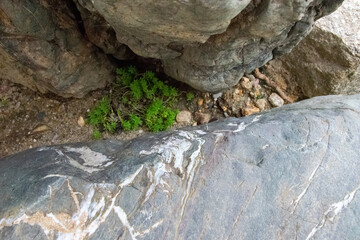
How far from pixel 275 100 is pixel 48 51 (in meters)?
2.50

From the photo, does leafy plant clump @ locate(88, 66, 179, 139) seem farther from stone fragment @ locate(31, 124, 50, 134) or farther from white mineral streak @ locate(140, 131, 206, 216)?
white mineral streak @ locate(140, 131, 206, 216)

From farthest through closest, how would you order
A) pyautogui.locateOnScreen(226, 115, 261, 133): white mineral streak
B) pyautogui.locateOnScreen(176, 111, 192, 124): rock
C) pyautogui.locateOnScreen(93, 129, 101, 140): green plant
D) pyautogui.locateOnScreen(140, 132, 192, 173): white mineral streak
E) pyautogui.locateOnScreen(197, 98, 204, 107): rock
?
1. pyautogui.locateOnScreen(197, 98, 204, 107): rock
2. pyautogui.locateOnScreen(176, 111, 192, 124): rock
3. pyautogui.locateOnScreen(93, 129, 101, 140): green plant
4. pyautogui.locateOnScreen(226, 115, 261, 133): white mineral streak
5. pyautogui.locateOnScreen(140, 132, 192, 173): white mineral streak

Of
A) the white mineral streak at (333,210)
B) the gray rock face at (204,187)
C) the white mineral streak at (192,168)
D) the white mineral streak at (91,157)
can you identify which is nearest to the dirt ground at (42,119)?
the white mineral streak at (91,157)

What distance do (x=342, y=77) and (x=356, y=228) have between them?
6.94ft

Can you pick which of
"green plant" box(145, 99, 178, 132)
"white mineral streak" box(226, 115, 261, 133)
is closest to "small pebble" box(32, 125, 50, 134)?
"green plant" box(145, 99, 178, 132)

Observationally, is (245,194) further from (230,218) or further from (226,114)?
(226,114)

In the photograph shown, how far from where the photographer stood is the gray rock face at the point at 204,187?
1.65 metres

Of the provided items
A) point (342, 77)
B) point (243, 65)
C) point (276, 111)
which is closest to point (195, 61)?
point (243, 65)

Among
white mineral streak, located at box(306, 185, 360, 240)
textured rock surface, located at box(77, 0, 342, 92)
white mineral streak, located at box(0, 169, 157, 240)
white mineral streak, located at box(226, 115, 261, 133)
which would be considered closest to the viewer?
textured rock surface, located at box(77, 0, 342, 92)

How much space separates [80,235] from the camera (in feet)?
5.25

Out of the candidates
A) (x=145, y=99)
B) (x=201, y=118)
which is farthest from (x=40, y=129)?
(x=201, y=118)

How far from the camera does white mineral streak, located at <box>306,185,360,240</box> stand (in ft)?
5.67

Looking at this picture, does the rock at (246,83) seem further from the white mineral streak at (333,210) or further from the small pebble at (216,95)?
the white mineral streak at (333,210)

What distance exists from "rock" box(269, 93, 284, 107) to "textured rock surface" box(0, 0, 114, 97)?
1.87 metres
